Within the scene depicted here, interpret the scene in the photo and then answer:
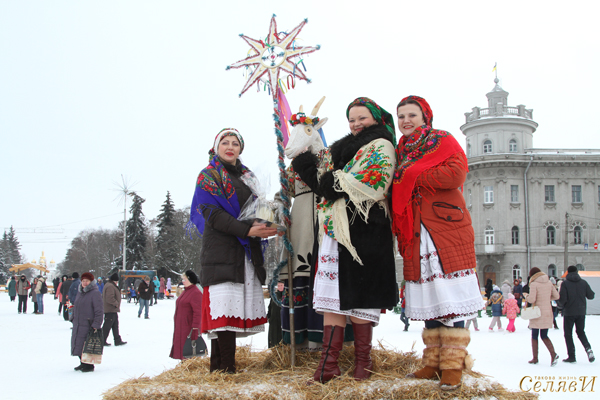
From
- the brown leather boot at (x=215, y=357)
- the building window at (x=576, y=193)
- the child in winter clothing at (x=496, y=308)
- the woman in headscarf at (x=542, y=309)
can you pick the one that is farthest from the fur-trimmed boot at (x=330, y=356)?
the building window at (x=576, y=193)

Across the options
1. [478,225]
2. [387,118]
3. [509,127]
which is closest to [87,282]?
[387,118]

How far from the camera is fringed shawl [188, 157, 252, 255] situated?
13.0ft

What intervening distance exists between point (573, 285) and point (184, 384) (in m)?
8.83

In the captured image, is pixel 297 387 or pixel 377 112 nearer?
pixel 297 387

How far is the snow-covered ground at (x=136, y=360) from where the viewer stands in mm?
7188

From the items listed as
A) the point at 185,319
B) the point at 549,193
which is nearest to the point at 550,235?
the point at 549,193

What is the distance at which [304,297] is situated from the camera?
4301 millimetres

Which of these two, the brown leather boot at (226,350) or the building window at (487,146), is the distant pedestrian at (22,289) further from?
the building window at (487,146)

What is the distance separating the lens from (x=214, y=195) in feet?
13.0

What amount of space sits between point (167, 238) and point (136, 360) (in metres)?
43.1

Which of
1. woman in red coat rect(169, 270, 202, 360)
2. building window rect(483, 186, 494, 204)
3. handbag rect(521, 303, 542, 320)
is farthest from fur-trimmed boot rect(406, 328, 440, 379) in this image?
building window rect(483, 186, 494, 204)

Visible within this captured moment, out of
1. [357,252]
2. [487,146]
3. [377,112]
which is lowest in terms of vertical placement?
[357,252]

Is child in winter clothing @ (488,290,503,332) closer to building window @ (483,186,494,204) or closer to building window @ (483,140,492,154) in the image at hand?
building window @ (483,186,494,204)

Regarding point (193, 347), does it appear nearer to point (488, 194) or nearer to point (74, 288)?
point (74, 288)
